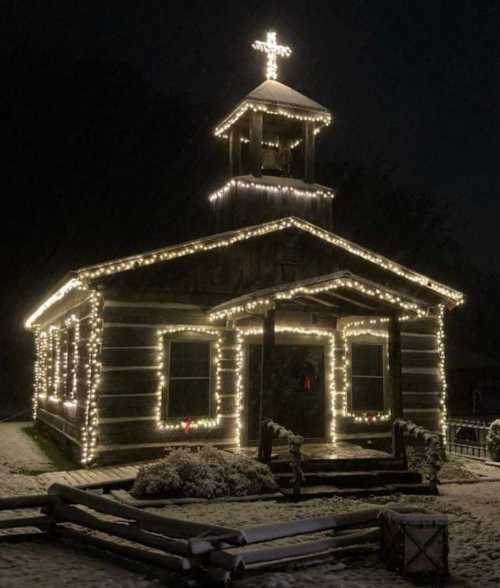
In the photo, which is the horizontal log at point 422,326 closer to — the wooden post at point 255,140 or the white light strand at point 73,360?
the wooden post at point 255,140

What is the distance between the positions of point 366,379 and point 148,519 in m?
10.1

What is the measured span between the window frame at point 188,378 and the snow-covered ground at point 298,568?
3569mm

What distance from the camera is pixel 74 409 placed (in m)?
15.7

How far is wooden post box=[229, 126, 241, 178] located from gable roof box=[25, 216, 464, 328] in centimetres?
351

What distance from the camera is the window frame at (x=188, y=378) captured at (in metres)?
14.7

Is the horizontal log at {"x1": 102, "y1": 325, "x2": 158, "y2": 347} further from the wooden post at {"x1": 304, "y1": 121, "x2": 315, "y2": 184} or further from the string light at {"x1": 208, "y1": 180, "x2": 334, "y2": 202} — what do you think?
the wooden post at {"x1": 304, "y1": 121, "x2": 315, "y2": 184}

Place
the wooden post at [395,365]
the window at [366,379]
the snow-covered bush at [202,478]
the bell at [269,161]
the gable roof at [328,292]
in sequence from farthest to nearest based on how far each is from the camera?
1. the bell at [269,161]
2. the window at [366,379]
3. the wooden post at [395,365]
4. the gable roof at [328,292]
5. the snow-covered bush at [202,478]

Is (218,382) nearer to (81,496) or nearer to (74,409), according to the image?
(74,409)

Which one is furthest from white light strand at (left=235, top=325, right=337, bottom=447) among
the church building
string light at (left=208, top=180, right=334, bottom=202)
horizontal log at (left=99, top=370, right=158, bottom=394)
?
string light at (left=208, top=180, right=334, bottom=202)

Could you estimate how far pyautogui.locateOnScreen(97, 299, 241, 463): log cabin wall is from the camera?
556 inches

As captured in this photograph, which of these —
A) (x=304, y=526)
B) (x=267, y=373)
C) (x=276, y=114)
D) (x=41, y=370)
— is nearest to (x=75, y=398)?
(x=267, y=373)

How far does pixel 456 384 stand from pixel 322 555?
112 feet

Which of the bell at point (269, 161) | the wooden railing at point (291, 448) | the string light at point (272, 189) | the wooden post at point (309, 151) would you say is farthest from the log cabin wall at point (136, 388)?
the wooden post at point (309, 151)

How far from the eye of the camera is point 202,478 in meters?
10.9
